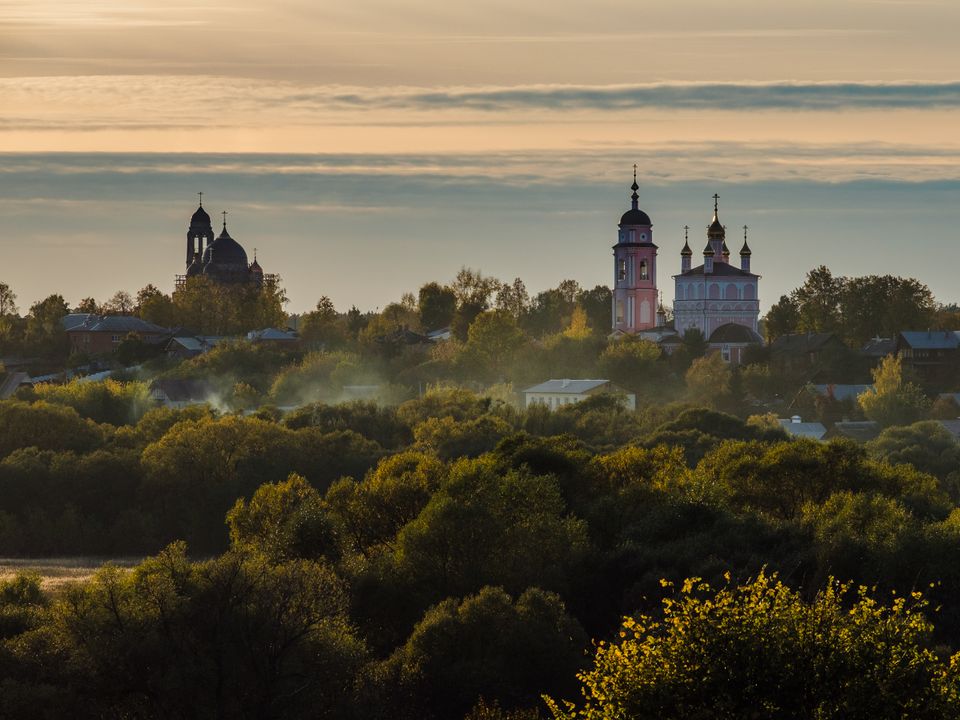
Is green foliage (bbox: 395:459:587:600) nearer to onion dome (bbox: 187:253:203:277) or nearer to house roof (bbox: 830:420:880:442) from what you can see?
house roof (bbox: 830:420:880:442)

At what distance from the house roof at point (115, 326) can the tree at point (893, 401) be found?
58.2m

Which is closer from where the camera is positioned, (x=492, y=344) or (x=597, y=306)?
(x=492, y=344)

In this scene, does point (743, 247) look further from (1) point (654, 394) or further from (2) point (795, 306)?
(1) point (654, 394)

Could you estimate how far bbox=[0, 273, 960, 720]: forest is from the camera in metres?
21.2

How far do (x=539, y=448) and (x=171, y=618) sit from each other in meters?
21.4

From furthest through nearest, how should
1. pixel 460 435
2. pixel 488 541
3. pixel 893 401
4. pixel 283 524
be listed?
pixel 893 401 < pixel 460 435 < pixel 283 524 < pixel 488 541

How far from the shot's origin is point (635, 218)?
13638 cm

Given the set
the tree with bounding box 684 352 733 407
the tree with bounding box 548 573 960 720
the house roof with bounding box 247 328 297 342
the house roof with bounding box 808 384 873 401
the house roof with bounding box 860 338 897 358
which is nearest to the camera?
the tree with bounding box 548 573 960 720

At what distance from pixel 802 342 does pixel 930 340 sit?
8.41m

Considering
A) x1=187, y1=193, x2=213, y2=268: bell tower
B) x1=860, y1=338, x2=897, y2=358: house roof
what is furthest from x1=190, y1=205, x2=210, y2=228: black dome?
x1=860, y1=338, x2=897, y2=358: house roof

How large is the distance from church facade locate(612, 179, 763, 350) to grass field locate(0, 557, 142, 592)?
238 ft

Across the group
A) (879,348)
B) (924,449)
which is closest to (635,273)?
(879,348)

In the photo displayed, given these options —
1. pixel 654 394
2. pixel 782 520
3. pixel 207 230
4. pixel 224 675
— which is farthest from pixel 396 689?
pixel 207 230

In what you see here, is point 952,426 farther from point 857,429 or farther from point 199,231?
point 199,231
